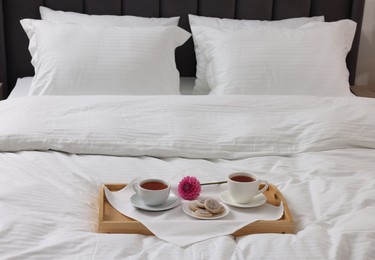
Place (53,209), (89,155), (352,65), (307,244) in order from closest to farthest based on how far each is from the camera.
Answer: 1. (307,244)
2. (53,209)
3. (89,155)
4. (352,65)

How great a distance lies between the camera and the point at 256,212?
1.48m

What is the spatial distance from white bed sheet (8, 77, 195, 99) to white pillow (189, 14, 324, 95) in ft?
0.14

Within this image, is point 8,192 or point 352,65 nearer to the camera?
point 8,192

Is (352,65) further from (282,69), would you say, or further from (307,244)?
(307,244)

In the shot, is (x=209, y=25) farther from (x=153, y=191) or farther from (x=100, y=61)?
(x=153, y=191)

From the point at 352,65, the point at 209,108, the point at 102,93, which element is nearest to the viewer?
the point at 209,108

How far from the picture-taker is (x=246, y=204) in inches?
59.2

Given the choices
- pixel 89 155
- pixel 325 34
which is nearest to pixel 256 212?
pixel 89 155

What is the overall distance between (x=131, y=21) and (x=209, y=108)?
0.85 metres

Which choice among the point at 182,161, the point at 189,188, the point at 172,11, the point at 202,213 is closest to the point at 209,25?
the point at 172,11

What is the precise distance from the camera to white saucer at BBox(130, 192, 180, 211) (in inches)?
57.4

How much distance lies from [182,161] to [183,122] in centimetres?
18

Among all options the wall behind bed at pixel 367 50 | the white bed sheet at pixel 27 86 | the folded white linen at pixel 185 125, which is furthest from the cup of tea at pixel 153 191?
the wall behind bed at pixel 367 50

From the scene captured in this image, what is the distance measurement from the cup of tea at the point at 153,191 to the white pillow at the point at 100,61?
37.9 inches
